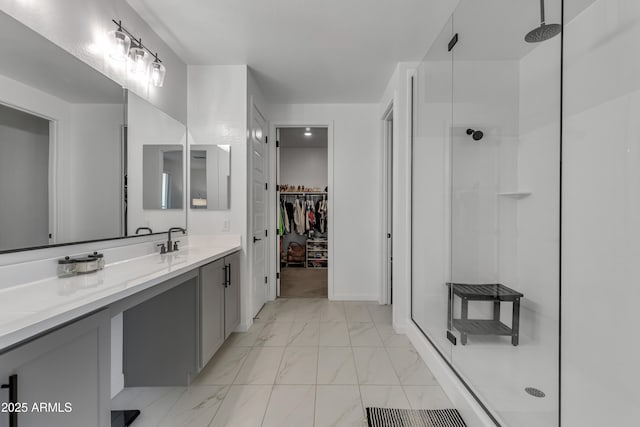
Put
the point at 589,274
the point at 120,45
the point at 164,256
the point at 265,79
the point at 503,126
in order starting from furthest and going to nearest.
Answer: the point at 265,79 → the point at 164,256 → the point at 120,45 → the point at 503,126 → the point at 589,274

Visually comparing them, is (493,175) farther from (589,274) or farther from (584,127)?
(589,274)

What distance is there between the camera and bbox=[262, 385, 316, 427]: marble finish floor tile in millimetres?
1535

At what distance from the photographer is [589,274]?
145cm

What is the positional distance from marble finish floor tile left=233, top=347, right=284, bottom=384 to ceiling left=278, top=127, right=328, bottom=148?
3.51 meters

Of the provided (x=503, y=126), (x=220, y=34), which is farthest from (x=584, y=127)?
(x=220, y=34)

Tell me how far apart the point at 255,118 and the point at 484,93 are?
2240mm

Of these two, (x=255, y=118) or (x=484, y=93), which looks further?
(x=255, y=118)

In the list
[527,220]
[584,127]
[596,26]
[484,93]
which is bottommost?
[527,220]

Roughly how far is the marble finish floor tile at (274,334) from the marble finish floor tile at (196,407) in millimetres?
644

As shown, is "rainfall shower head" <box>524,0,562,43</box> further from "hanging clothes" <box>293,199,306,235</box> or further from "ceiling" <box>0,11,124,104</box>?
"hanging clothes" <box>293,199,306,235</box>

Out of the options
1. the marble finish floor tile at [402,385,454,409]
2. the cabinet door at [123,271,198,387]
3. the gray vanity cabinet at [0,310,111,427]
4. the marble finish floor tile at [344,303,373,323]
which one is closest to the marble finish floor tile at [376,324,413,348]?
the marble finish floor tile at [344,303,373,323]

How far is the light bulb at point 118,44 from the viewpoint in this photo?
70.9 inches

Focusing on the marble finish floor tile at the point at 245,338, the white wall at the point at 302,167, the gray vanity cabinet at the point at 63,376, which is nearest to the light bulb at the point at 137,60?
the gray vanity cabinet at the point at 63,376

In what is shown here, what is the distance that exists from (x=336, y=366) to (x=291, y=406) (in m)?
0.53
